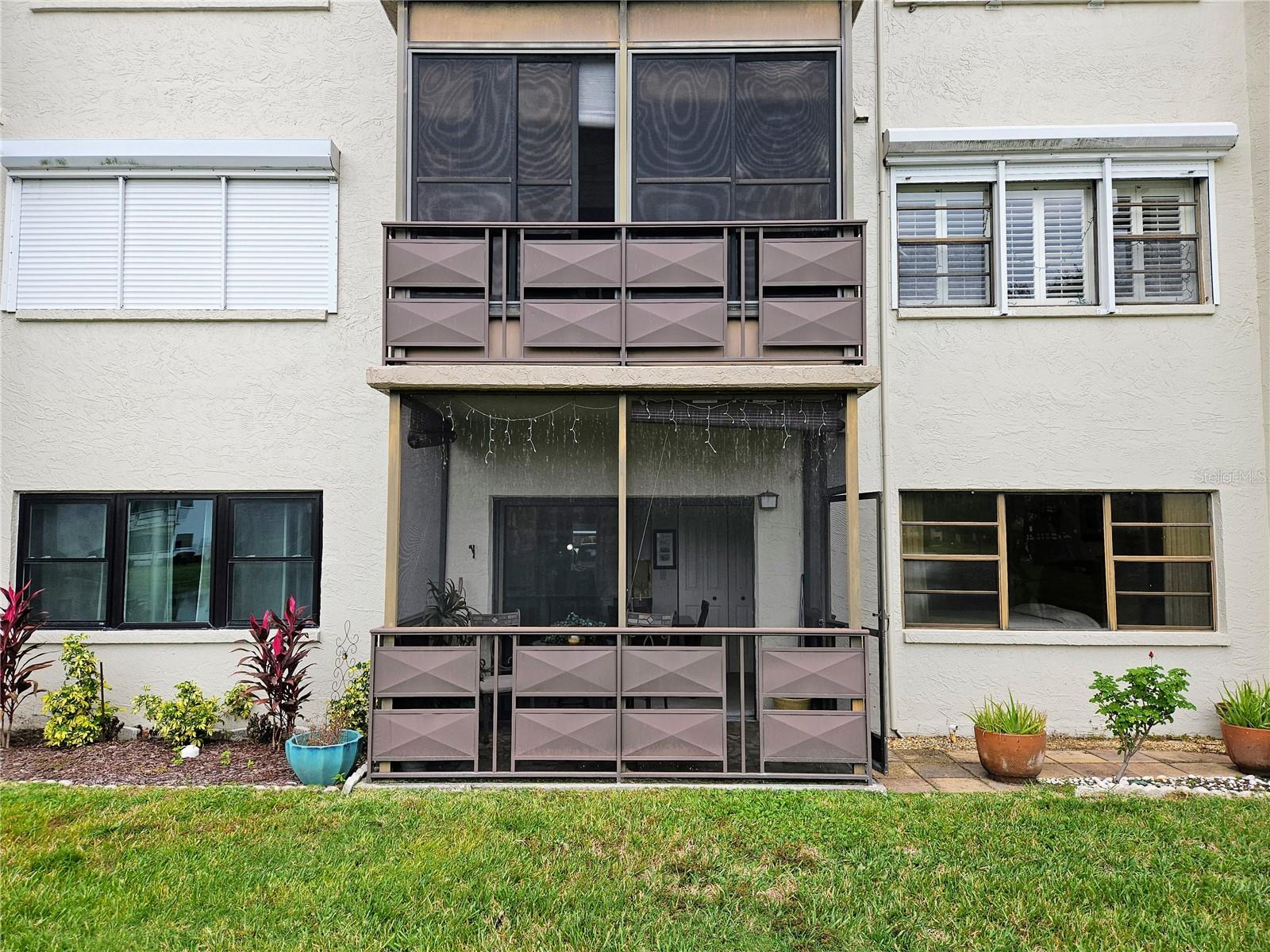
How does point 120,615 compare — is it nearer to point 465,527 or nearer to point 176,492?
point 176,492

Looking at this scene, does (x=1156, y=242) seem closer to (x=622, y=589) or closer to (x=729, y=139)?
(x=729, y=139)

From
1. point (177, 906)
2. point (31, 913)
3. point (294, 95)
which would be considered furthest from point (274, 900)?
point (294, 95)

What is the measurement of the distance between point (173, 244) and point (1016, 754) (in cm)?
903

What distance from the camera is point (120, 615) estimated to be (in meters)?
7.59

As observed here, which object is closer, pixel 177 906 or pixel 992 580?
pixel 177 906

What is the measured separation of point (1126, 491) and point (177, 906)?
8.44 m

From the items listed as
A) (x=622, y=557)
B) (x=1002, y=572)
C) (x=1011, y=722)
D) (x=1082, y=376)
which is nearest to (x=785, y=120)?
(x=622, y=557)

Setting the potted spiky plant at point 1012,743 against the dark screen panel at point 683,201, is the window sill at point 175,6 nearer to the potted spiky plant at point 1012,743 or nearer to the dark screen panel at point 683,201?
the dark screen panel at point 683,201

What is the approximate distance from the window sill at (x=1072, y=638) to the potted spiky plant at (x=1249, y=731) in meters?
0.86

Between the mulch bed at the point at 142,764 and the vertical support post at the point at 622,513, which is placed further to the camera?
the mulch bed at the point at 142,764

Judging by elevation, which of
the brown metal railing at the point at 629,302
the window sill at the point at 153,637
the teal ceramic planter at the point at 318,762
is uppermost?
the brown metal railing at the point at 629,302

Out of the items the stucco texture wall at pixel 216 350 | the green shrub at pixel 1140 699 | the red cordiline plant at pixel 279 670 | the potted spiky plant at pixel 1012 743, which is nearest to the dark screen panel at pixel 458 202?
the stucco texture wall at pixel 216 350

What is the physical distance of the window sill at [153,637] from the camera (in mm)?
7477

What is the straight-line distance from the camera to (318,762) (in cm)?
596
